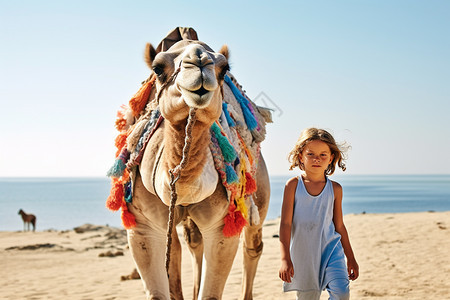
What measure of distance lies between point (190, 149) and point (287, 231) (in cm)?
91

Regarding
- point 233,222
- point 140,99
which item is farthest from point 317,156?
point 140,99

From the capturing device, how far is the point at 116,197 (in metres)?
3.98

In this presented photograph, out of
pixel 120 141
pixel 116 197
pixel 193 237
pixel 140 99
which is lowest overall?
pixel 193 237

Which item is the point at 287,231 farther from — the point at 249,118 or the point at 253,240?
the point at 253,240

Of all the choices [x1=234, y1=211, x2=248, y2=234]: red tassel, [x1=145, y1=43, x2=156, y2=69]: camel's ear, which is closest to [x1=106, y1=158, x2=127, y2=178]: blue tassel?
[x1=145, y1=43, x2=156, y2=69]: camel's ear

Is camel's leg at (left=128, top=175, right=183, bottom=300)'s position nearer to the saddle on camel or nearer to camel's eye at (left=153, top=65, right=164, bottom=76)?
the saddle on camel

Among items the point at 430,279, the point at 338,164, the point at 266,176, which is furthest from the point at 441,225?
the point at 338,164

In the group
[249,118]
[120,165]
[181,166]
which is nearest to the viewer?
[181,166]

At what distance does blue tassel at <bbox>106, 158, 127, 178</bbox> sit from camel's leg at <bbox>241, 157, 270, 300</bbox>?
210 centimetres

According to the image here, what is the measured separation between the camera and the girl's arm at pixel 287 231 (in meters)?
3.52

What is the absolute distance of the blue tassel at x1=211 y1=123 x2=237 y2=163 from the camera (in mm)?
3885

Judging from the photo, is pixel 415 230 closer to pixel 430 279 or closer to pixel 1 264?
pixel 430 279

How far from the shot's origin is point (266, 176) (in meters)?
5.97

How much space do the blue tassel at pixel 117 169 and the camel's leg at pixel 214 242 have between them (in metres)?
0.58
